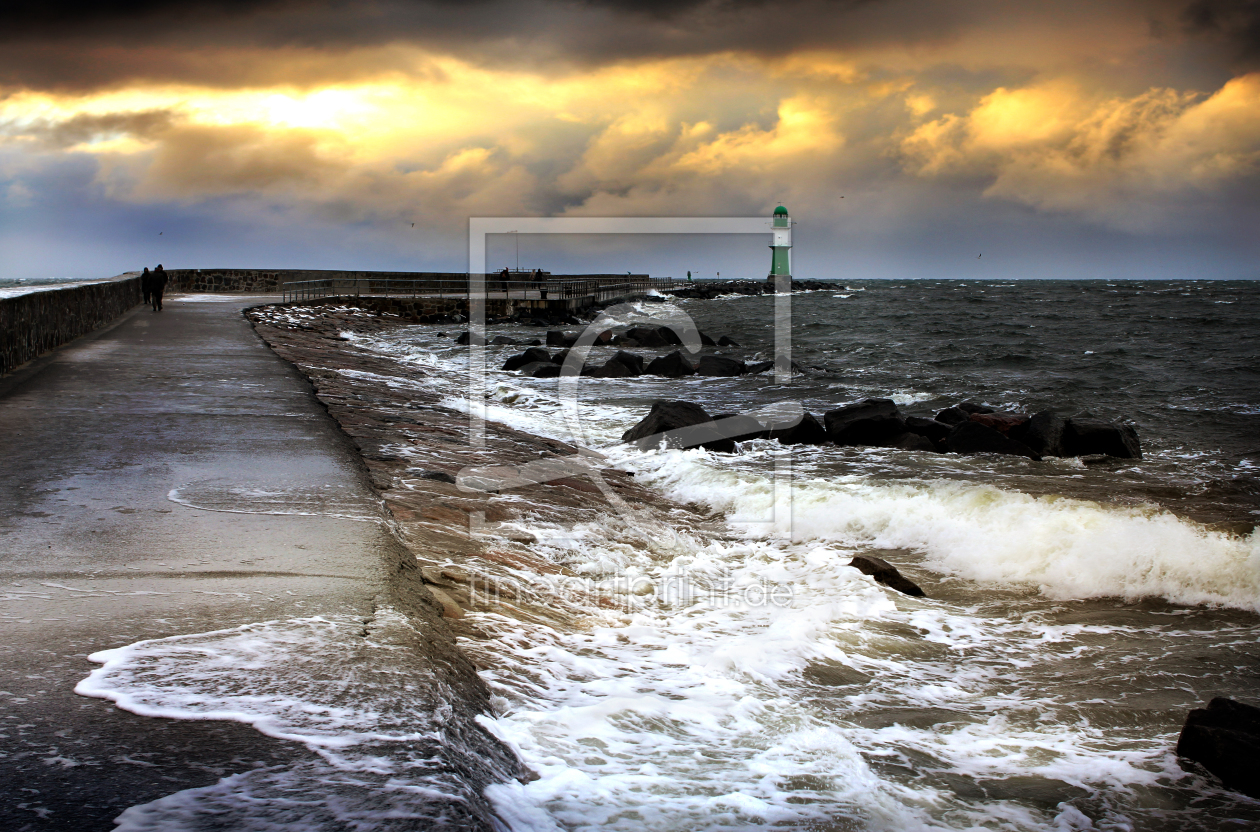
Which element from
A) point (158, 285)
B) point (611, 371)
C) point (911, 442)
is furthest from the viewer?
point (158, 285)

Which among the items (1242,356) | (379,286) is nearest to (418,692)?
(1242,356)

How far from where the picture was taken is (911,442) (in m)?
11.5

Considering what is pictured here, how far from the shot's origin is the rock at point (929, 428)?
1226cm

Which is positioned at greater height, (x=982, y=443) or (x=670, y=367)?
(x=670, y=367)

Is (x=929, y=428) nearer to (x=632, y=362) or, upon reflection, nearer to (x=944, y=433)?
(x=944, y=433)

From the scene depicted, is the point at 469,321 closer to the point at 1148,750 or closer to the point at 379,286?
the point at 379,286

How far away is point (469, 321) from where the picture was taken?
120 feet

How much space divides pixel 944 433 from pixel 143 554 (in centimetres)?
1092

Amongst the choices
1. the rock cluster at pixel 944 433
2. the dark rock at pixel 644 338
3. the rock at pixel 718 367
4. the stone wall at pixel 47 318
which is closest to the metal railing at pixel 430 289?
the dark rock at pixel 644 338

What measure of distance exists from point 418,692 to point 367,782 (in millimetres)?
578

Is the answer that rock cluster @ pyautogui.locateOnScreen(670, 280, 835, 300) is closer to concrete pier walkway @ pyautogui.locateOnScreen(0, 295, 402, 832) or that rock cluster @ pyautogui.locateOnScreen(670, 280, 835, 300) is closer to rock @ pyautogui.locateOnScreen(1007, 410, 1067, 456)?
rock @ pyautogui.locateOnScreen(1007, 410, 1067, 456)

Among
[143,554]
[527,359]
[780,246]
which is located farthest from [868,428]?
[780,246]

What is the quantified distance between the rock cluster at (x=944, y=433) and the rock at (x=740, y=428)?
29mm

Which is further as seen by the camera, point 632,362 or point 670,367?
point 632,362
